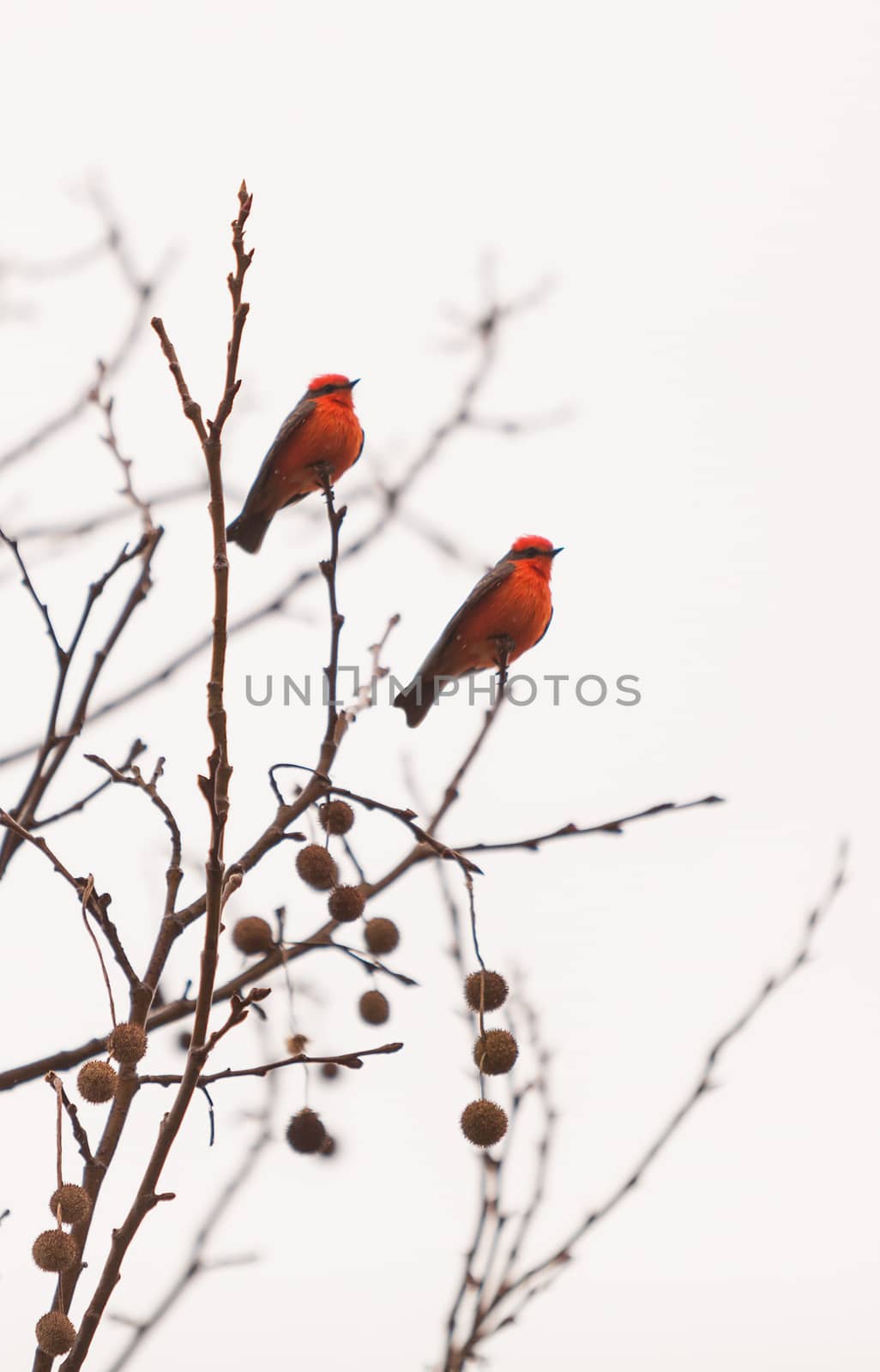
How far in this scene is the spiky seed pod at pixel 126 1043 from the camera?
2492 millimetres

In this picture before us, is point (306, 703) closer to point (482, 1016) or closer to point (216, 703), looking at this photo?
point (482, 1016)

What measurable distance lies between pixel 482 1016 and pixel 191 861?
4.17ft

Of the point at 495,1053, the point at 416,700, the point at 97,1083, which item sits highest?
the point at 416,700

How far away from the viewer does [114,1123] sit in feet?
8.61

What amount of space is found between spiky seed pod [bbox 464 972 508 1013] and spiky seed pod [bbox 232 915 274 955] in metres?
0.68

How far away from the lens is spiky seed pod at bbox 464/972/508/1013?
312 cm

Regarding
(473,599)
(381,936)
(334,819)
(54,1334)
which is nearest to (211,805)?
(54,1334)

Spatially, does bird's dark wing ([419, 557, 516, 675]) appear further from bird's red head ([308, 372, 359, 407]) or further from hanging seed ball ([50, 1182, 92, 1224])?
hanging seed ball ([50, 1182, 92, 1224])

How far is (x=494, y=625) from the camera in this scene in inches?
234

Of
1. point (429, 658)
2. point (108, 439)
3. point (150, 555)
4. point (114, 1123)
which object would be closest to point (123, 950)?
point (114, 1123)

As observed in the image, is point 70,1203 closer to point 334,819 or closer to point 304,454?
point 334,819

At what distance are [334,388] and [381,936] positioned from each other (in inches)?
129

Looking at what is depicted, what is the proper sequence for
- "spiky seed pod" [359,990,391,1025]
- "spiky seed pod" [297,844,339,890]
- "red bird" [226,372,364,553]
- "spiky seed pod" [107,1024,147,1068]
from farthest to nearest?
"red bird" [226,372,364,553], "spiky seed pod" [359,990,391,1025], "spiky seed pod" [297,844,339,890], "spiky seed pod" [107,1024,147,1068]

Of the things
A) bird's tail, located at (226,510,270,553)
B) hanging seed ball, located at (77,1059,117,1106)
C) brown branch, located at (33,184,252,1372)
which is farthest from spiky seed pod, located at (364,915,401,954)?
bird's tail, located at (226,510,270,553)
